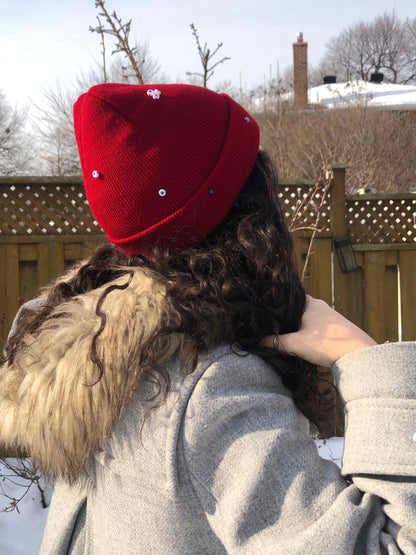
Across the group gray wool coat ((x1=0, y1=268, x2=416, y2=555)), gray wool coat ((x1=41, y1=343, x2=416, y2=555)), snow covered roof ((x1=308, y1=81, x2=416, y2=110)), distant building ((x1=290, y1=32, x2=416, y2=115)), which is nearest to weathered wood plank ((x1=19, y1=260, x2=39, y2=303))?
gray wool coat ((x1=0, y1=268, x2=416, y2=555))

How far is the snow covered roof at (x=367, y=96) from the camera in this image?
14109 mm

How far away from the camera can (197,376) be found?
79cm

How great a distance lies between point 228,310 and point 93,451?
342 millimetres

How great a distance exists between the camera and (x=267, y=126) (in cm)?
1294

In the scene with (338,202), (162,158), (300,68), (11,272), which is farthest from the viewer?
(300,68)

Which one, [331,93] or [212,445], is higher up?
[331,93]

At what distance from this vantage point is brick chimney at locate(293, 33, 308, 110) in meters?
17.1

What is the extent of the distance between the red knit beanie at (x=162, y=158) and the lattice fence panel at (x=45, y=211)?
3021 mm

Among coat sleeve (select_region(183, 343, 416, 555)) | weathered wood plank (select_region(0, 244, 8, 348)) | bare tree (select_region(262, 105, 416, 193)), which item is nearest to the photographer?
coat sleeve (select_region(183, 343, 416, 555))

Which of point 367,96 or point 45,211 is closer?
point 45,211

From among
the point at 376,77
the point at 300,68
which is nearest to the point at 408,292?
the point at 300,68

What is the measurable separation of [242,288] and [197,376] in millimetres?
178

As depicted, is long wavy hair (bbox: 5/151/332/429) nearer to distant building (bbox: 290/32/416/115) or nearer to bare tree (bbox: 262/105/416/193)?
bare tree (bbox: 262/105/416/193)

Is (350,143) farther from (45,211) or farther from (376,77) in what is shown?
(376,77)
